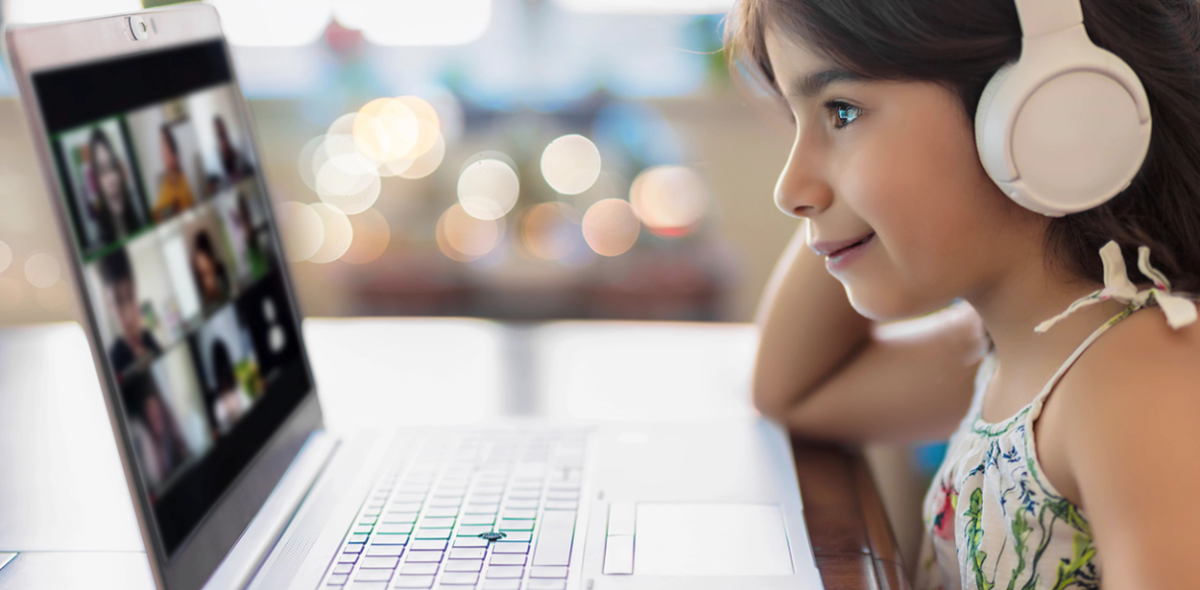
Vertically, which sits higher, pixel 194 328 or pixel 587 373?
pixel 194 328

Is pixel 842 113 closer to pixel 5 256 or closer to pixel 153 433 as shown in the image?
pixel 153 433

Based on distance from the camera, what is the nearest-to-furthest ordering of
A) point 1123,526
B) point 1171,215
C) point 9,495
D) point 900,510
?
1. point 1123,526
2. point 1171,215
3. point 9,495
4. point 900,510

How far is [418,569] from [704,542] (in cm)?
18

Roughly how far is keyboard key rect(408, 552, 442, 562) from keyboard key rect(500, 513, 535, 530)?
5 centimetres

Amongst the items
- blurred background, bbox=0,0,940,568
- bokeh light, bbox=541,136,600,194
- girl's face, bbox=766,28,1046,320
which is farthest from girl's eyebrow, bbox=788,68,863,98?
bokeh light, bbox=541,136,600,194

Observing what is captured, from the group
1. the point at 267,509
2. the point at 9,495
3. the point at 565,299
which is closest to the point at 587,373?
the point at 267,509

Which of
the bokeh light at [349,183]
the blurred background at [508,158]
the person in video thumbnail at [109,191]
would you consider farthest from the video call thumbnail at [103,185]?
the bokeh light at [349,183]

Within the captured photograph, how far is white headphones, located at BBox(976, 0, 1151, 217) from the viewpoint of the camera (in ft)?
1.60

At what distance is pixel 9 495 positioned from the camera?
0.71 m

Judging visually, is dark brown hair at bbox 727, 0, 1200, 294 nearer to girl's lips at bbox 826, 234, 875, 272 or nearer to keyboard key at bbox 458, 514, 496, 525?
girl's lips at bbox 826, 234, 875, 272

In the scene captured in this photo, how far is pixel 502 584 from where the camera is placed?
1.75ft

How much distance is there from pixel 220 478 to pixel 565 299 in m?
1.78

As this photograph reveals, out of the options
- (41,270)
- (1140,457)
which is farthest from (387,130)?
(1140,457)

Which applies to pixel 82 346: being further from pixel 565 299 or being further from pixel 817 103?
pixel 565 299
